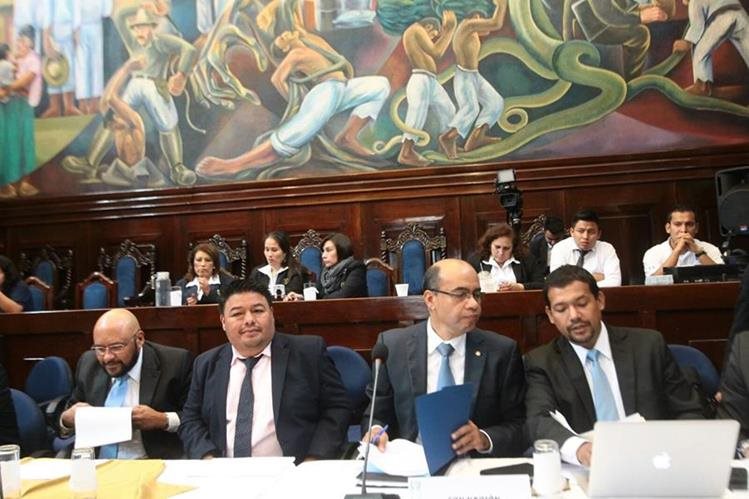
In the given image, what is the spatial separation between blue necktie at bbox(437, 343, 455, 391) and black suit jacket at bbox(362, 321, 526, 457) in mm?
62

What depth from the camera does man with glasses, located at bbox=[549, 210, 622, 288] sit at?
6.31m

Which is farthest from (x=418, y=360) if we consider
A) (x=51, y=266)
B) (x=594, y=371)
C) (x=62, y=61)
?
(x=62, y=61)

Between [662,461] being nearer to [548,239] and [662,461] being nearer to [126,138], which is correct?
[548,239]

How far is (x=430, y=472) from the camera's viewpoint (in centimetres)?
232

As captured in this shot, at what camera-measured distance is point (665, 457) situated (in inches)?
74.4

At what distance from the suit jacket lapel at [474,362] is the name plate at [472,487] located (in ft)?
3.45

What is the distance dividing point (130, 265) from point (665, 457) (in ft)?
25.1

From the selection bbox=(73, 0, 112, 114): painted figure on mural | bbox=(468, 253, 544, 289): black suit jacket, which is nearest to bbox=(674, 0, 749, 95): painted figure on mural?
bbox=(468, 253, 544, 289): black suit jacket

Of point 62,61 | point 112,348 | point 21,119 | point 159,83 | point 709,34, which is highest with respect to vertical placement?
point 62,61

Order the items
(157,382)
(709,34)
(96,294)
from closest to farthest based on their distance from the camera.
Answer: (157,382), (96,294), (709,34)

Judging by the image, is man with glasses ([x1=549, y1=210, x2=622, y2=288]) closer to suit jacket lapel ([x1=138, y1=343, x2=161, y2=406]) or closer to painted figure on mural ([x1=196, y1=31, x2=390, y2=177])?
painted figure on mural ([x1=196, y1=31, x2=390, y2=177])

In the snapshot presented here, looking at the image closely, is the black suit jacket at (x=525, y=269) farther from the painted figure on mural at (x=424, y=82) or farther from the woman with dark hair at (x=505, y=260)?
the painted figure on mural at (x=424, y=82)

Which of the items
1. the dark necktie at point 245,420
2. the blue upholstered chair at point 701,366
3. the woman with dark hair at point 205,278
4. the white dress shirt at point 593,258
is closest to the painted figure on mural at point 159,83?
the woman with dark hair at point 205,278

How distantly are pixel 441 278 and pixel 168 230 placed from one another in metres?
6.33
